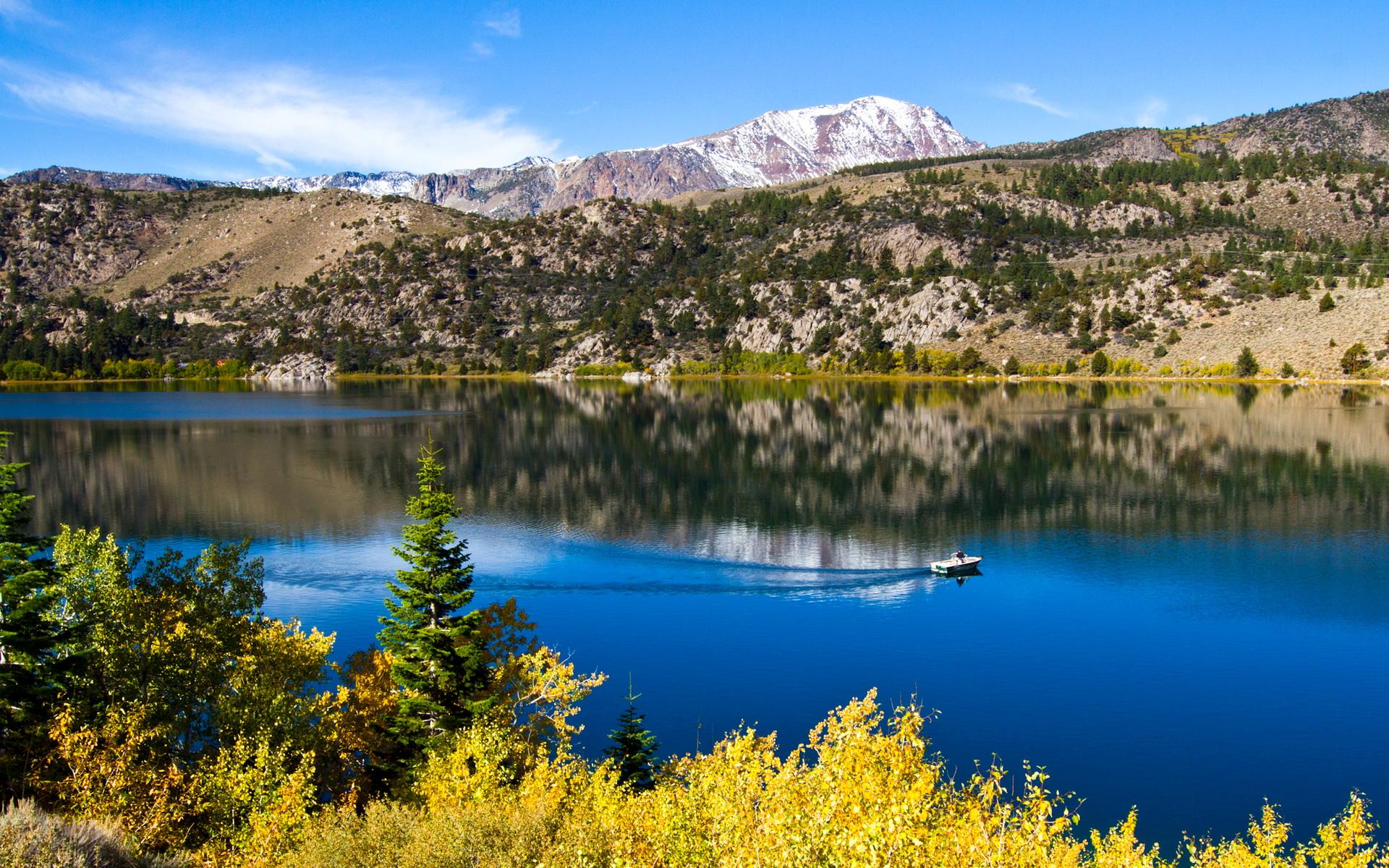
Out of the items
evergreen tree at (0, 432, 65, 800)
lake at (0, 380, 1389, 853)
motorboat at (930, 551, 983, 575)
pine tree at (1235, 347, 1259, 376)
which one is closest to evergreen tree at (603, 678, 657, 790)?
lake at (0, 380, 1389, 853)

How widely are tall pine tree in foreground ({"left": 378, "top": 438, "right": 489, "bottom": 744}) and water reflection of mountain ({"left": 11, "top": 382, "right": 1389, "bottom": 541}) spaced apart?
28275mm

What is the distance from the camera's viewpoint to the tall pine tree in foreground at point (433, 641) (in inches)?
1092

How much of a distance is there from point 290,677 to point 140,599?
4.87 metres

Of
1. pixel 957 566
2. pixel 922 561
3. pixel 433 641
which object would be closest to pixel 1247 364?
pixel 922 561

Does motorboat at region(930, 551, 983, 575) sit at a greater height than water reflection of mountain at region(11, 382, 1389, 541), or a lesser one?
lesser

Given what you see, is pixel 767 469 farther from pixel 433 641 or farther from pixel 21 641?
pixel 21 641

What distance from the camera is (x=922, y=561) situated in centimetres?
5347

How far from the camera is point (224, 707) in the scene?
993 inches

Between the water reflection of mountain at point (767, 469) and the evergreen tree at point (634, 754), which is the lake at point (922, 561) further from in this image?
the evergreen tree at point (634, 754)

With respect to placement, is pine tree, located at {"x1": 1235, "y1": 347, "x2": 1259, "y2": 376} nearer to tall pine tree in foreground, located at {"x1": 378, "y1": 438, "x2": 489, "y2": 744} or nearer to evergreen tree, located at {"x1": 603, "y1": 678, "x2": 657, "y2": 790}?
evergreen tree, located at {"x1": 603, "y1": 678, "x2": 657, "y2": 790}

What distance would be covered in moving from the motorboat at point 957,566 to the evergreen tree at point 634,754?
1006 inches

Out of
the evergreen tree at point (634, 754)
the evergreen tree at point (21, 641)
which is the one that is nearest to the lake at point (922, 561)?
the evergreen tree at point (634, 754)

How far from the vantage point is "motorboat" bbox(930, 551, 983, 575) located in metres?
50.1

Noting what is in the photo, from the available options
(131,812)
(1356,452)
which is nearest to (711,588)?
(131,812)
